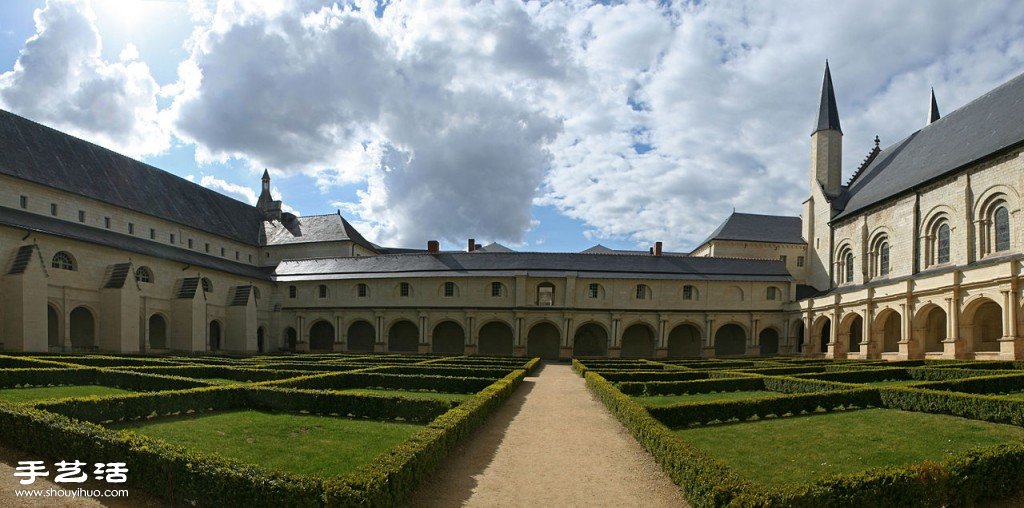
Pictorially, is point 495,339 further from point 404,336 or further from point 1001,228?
point 1001,228

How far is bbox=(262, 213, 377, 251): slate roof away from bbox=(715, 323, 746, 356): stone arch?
3157cm

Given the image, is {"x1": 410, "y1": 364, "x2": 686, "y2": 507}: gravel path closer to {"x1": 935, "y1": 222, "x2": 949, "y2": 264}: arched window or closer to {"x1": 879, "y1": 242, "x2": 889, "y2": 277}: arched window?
{"x1": 935, "y1": 222, "x2": 949, "y2": 264}: arched window

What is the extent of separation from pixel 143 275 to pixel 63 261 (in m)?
4.56

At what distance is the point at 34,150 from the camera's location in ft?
103

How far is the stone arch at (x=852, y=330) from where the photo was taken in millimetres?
34562

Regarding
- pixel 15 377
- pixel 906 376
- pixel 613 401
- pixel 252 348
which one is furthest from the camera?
pixel 252 348

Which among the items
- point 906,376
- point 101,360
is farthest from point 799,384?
point 101,360

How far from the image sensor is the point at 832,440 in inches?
377

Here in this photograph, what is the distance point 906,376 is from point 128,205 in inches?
1628

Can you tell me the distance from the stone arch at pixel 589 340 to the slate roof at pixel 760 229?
1606cm

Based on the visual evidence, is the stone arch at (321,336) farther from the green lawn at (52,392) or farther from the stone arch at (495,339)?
the green lawn at (52,392)

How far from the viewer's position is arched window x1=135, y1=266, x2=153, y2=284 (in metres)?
32.3

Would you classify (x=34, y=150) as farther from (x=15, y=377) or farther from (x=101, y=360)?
(x=15, y=377)

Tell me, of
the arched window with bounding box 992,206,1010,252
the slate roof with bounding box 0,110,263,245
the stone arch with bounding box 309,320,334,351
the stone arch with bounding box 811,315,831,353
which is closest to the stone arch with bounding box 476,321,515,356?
the stone arch with bounding box 309,320,334,351
